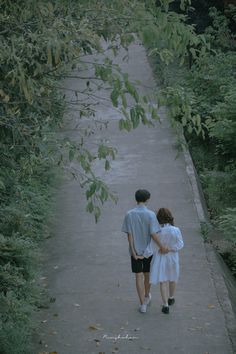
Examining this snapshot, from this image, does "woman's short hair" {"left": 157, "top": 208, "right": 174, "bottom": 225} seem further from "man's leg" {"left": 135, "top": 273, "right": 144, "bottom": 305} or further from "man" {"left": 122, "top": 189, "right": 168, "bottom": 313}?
"man's leg" {"left": 135, "top": 273, "right": 144, "bottom": 305}

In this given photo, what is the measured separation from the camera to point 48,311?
8.84 m

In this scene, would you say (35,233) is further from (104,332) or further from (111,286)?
(104,332)

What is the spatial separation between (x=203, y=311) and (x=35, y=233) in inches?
131

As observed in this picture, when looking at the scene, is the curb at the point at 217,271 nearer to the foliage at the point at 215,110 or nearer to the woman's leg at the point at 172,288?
the foliage at the point at 215,110

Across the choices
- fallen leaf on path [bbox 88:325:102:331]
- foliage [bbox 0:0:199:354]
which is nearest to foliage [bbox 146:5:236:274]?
foliage [bbox 0:0:199:354]

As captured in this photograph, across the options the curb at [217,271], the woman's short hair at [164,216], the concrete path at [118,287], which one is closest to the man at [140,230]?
the woman's short hair at [164,216]

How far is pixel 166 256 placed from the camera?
8531 mm

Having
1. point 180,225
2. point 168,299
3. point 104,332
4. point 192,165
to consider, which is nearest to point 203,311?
point 168,299

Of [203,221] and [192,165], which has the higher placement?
[203,221]

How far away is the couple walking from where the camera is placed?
836 centimetres

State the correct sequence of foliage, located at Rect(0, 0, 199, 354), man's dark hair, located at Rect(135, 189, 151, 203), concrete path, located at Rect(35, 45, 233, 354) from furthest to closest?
man's dark hair, located at Rect(135, 189, 151, 203) < concrete path, located at Rect(35, 45, 233, 354) < foliage, located at Rect(0, 0, 199, 354)

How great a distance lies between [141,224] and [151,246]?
1.26 feet

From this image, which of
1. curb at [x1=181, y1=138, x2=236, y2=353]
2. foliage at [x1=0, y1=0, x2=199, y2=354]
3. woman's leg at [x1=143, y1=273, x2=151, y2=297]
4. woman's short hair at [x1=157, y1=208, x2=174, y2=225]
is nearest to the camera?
foliage at [x1=0, y1=0, x2=199, y2=354]

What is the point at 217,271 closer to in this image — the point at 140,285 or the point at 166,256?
the point at 166,256
